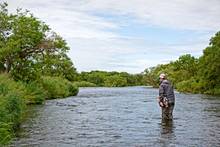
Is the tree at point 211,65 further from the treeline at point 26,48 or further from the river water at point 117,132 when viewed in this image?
the river water at point 117,132

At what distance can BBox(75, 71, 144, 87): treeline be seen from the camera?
7013 inches

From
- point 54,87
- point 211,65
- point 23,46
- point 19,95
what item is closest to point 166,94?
point 19,95

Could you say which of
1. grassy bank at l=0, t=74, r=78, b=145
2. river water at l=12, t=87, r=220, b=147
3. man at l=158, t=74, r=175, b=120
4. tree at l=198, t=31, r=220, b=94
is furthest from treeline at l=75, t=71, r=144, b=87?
man at l=158, t=74, r=175, b=120

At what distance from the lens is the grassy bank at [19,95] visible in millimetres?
16328

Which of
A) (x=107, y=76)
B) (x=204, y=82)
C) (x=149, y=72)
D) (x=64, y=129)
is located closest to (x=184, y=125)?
(x=64, y=129)

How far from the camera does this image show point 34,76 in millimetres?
44969

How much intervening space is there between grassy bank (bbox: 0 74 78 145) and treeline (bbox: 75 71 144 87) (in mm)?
115179

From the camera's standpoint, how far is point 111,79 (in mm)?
182125

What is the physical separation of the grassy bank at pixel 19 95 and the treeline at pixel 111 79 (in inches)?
4535

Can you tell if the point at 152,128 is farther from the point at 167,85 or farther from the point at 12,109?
the point at 12,109

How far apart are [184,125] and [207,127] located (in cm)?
122

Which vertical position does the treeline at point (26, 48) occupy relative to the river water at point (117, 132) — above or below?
above

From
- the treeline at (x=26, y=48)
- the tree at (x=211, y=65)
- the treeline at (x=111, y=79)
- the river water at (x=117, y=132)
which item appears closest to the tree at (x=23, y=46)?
the treeline at (x=26, y=48)

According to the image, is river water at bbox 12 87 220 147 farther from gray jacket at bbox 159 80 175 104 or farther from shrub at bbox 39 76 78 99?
shrub at bbox 39 76 78 99
